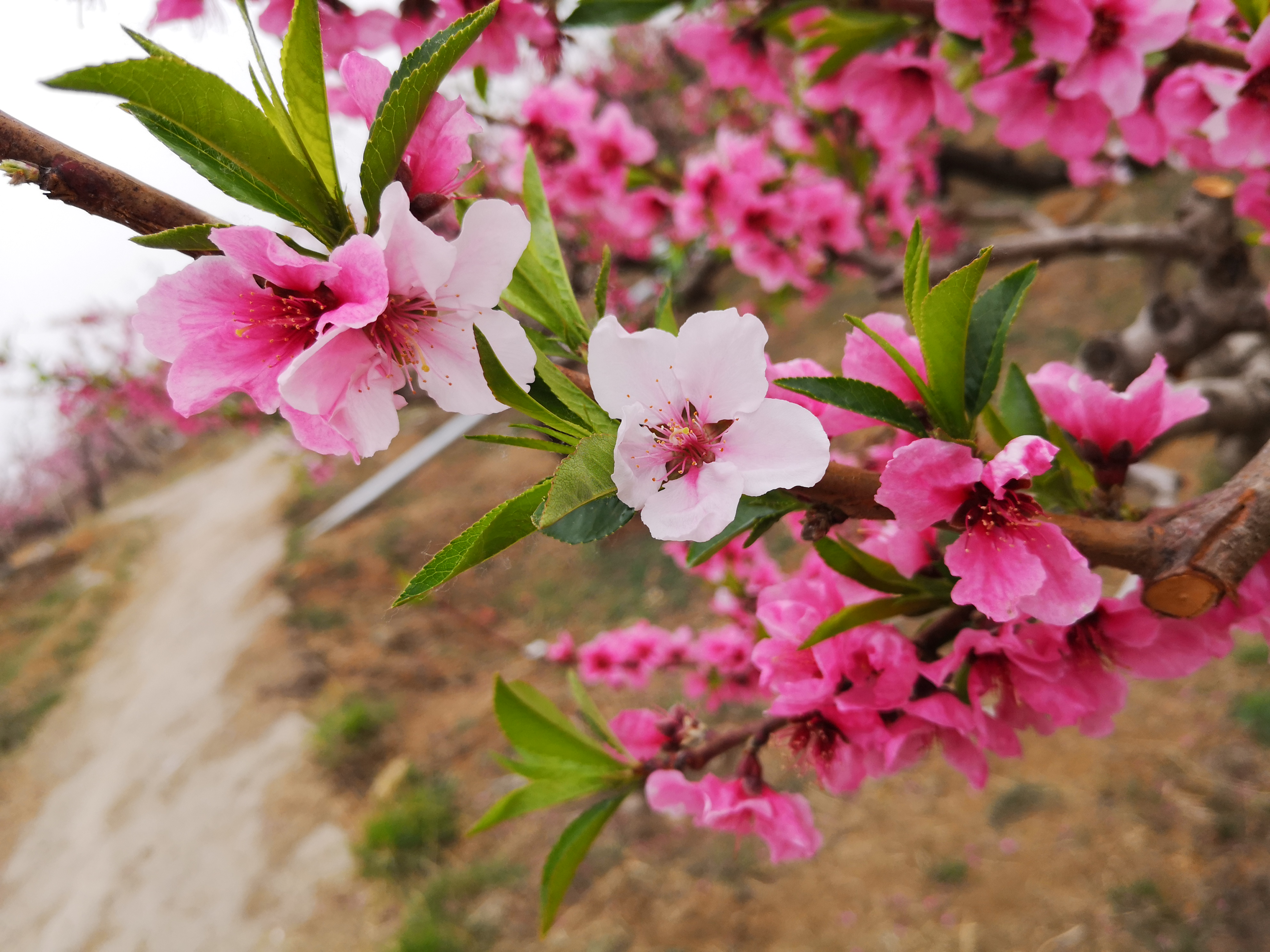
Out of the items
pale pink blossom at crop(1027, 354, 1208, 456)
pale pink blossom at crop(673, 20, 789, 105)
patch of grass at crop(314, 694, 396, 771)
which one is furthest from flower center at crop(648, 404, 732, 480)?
patch of grass at crop(314, 694, 396, 771)

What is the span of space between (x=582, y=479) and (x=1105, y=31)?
96cm

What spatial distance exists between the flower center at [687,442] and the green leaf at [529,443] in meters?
0.08

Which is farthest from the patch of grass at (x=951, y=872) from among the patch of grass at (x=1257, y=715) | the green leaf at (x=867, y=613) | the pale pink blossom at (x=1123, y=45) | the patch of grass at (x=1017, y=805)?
the pale pink blossom at (x=1123, y=45)

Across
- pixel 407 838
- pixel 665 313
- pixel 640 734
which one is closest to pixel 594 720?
pixel 640 734

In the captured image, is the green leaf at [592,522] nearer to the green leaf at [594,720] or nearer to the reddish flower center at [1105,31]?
the green leaf at [594,720]

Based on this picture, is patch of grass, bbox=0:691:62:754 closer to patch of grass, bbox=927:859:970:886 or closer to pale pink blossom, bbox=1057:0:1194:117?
patch of grass, bbox=927:859:970:886

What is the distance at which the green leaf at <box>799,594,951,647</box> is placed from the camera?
592 millimetres

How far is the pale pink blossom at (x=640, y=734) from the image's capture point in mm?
941

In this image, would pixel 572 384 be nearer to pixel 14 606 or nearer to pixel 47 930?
pixel 47 930

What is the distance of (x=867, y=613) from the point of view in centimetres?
61

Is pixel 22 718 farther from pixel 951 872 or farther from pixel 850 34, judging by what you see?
pixel 850 34

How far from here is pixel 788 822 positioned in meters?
0.76

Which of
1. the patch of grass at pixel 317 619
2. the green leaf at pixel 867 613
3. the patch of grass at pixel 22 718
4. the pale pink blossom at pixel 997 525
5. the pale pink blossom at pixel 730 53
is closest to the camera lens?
the pale pink blossom at pixel 997 525

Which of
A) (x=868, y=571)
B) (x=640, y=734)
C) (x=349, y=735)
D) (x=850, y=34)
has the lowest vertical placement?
(x=349, y=735)
